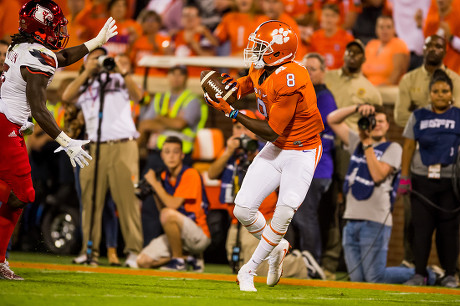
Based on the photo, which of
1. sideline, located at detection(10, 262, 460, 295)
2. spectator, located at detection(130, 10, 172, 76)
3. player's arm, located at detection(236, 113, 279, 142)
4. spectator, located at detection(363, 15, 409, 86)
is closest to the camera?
player's arm, located at detection(236, 113, 279, 142)

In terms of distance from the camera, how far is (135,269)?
9.13 metres

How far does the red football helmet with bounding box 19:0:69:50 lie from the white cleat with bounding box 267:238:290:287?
2669 millimetres

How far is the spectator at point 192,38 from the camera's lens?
1311 cm

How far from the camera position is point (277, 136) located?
270 inches

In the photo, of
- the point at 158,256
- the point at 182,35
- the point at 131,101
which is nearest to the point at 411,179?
the point at 158,256

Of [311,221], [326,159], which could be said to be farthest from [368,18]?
[311,221]

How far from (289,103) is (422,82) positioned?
331 cm

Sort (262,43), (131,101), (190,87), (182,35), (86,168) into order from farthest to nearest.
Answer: (182,35), (190,87), (131,101), (86,168), (262,43)

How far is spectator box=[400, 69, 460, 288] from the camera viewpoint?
885cm

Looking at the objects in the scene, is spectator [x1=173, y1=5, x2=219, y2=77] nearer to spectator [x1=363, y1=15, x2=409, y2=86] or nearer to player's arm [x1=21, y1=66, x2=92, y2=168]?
spectator [x1=363, y1=15, x2=409, y2=86]

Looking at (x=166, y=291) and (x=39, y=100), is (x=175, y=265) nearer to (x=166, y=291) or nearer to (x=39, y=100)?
(x=166, y=291)

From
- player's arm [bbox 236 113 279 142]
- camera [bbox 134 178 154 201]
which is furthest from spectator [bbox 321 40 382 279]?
player's arm [bbox 236 113 279 142]

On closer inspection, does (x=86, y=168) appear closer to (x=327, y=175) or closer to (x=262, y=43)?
(x=327, y=175)

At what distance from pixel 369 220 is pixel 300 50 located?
3706 millimetres
